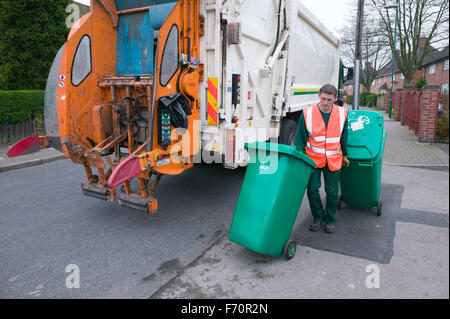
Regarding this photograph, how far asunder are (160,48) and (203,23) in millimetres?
526

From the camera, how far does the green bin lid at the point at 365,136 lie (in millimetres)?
3465

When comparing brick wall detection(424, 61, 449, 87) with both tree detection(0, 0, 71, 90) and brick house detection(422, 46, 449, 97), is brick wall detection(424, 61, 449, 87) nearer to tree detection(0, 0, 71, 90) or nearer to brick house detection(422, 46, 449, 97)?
brick house detection(422, 46, 449, 97)

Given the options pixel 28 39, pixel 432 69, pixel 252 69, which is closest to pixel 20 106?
pixel 28 39

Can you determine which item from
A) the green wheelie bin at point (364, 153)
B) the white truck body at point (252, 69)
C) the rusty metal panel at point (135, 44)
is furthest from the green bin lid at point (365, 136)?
the rusty metal panel at point (135, 44)

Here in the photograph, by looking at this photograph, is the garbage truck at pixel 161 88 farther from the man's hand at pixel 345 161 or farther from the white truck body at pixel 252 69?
the man's hand at pixel 345 161

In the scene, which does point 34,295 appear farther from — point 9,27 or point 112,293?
point 9,27

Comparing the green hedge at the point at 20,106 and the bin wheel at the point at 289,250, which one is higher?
the green hedge at the point at 20,106

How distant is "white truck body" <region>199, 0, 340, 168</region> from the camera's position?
11.3 feet

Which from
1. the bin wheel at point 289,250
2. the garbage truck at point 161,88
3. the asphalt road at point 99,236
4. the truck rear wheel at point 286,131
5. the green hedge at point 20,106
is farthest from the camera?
the green hedge at point 20,106

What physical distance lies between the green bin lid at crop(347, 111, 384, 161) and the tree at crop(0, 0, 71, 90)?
9045 millimetres

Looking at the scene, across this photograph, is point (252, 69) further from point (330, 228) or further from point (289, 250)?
point (289, 250)

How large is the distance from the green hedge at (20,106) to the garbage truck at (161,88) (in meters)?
5.54

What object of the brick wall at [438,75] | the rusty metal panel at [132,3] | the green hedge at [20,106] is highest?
the brick wall at [438,75]

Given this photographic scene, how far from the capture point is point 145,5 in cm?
387
